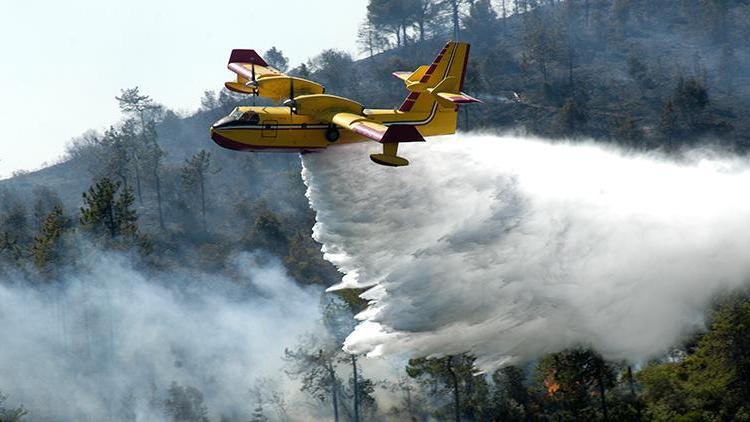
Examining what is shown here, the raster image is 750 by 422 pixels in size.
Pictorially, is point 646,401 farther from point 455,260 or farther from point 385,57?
point 385,57

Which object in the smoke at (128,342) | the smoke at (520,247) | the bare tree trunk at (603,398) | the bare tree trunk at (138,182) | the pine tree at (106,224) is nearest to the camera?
the smoke at (520,247)

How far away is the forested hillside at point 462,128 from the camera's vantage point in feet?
158

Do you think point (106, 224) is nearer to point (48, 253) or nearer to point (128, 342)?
point (48, 253)

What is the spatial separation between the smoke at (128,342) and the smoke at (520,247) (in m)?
19.3

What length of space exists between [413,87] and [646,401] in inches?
762

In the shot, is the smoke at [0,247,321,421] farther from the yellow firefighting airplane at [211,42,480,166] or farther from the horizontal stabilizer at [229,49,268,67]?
the yellow firefighting airplane at [211,42,480,166]

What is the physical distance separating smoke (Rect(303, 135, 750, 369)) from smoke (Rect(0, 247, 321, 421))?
63.2 ft

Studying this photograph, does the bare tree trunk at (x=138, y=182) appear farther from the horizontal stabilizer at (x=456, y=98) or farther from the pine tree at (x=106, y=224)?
the horizontal stabilizer at (x=456, y=98)

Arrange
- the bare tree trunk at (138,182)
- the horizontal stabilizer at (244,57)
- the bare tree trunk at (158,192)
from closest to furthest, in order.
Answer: the horizontal stabilizer at (244,57) < the bare tree trunk at (158,192) < the bare tree trunk at (138,182)

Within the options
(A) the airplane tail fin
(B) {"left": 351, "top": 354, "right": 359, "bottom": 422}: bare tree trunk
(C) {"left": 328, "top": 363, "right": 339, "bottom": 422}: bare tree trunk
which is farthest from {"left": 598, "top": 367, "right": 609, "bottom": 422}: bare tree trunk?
(A) the airplane tail fin

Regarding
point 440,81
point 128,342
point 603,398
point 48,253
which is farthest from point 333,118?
point 128,342

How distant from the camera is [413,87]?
37.9m

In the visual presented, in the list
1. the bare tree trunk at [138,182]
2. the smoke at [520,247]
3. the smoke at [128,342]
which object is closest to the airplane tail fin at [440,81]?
the smoke at [520,247]

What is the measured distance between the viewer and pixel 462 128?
8638 cm
